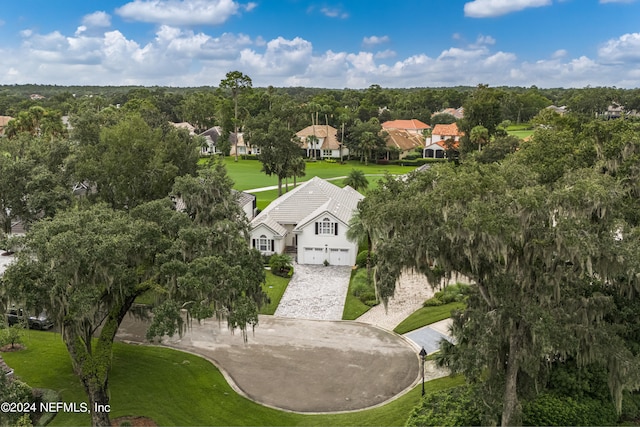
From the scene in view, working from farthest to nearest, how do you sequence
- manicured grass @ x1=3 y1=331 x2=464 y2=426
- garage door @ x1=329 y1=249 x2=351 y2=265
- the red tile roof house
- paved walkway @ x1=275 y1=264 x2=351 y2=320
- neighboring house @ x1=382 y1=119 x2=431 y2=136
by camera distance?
1. neighboring house @ x1=382 y1=119 x2=431 y2=136
2. the red tile roof house
3. garage door @ x1=329 y1=249 x2=351 y2=265
4. paved walkway @ x1=275 y1=264 x2=351 y2=320
5. manicured grass @ x1=3 y1=331 x2=464 y2=426

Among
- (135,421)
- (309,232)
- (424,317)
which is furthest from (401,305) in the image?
(135,421)

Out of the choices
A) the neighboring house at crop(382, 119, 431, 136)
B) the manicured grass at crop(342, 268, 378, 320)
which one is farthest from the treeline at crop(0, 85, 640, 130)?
the manicured grass at crop(342, 268, 378, 320)

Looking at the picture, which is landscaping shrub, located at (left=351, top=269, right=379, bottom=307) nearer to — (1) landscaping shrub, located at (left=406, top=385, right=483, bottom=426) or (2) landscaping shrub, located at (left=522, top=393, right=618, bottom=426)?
(1) landscaping shrub, located at (left=406, top=385, right=483, bottom=426)

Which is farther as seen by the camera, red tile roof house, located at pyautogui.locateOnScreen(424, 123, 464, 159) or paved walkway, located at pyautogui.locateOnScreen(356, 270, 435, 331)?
red tile roof house, located at pyautogui.locateOnScreen(424, 123, 464, 159)

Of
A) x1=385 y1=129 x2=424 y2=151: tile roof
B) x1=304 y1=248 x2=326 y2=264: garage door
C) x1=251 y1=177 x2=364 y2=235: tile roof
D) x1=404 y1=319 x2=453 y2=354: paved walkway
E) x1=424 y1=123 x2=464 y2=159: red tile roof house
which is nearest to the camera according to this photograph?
x1=404 y1=319 x2=453 y2=354: paved walkway

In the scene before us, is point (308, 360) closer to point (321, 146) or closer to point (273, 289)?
point (273, 289)

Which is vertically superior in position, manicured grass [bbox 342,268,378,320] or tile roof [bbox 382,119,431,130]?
tile roof [bbox 382,119,431,130]

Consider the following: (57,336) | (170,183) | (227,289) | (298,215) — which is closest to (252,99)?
(298,215)

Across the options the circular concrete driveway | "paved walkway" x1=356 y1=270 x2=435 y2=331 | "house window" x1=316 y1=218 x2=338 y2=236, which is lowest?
the circular concrete driveway
